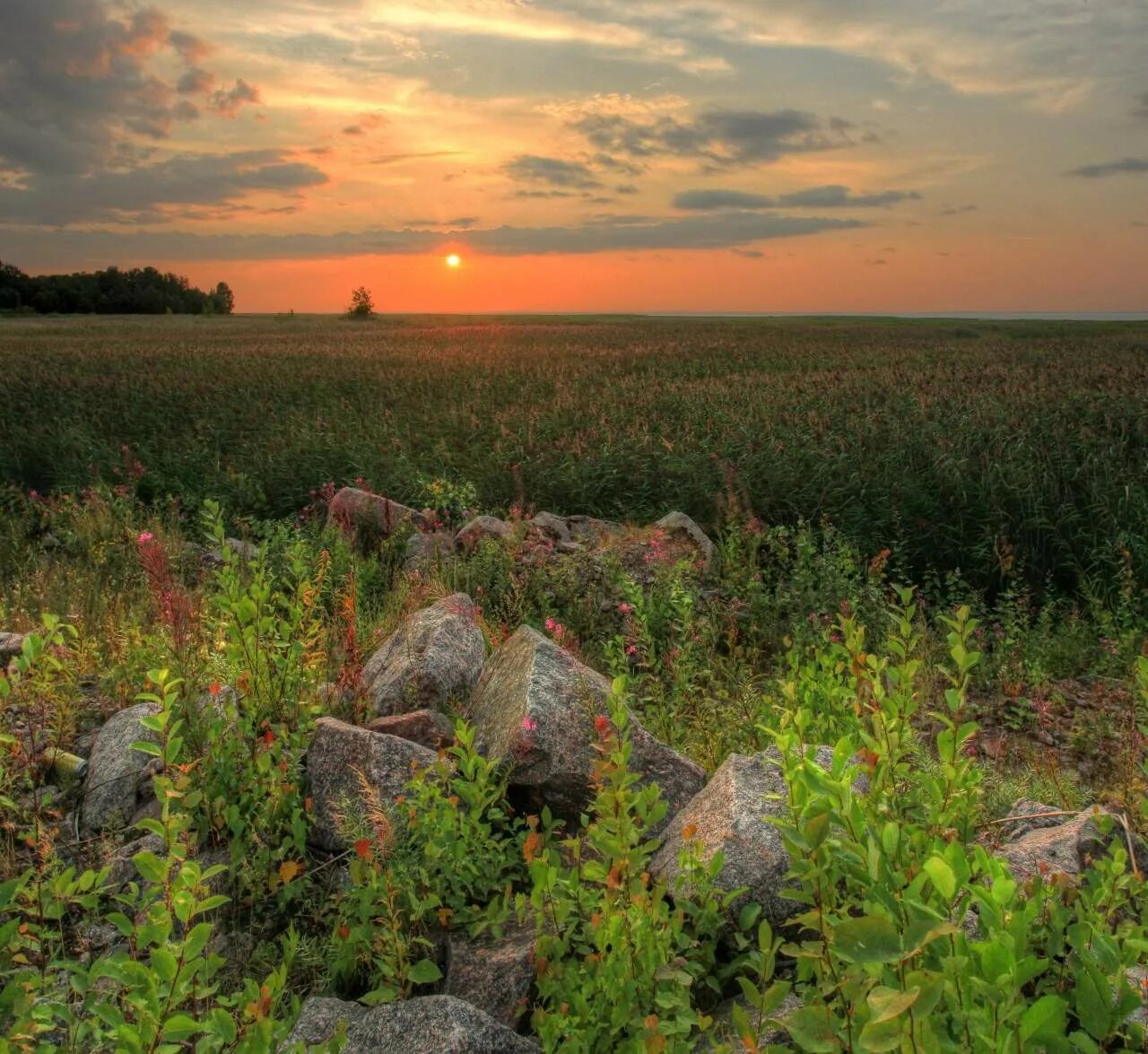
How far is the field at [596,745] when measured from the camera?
203 centimetres

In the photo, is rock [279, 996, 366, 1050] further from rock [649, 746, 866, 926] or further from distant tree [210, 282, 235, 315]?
distant tree [210, 282, 235, 315]

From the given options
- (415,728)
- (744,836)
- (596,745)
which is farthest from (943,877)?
(415,728)

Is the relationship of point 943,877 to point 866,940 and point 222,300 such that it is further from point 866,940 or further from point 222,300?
point 222,300

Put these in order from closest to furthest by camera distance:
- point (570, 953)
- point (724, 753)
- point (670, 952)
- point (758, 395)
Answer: point (670, 952)
point (570, 953)
point (724, 753)
point (758, 395)

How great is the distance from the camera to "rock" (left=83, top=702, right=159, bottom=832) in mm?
3996

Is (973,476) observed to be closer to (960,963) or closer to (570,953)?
(570,953)

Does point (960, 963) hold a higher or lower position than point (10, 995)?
higher

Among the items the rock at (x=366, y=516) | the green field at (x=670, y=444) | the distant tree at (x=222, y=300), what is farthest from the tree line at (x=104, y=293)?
the rock at (x=366, y=516)

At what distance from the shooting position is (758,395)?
15.2m

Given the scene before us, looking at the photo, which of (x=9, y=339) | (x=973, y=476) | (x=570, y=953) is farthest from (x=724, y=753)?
(x=9, y=339)

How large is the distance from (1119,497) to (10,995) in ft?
33.1

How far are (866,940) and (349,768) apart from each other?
2765 mm

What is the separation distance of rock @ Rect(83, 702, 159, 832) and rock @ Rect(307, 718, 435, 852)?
82 centimetres

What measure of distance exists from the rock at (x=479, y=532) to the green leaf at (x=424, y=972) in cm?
587
